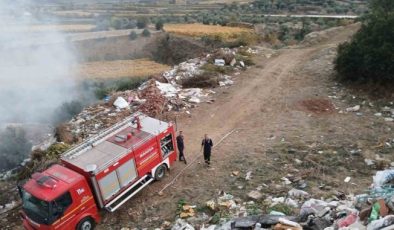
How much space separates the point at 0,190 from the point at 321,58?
54.3ft

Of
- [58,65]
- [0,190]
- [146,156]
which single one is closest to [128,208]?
[146,156]

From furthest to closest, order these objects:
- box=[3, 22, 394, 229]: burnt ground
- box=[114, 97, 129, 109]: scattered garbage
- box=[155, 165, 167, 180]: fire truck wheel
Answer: box=[114, 97, 129, 109]: scattered garbage → box=[155, 165, 167, 180]: fire truck wheel → box=[3, 22, 394, 229]: burnt ground

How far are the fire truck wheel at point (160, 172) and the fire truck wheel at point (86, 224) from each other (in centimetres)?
249

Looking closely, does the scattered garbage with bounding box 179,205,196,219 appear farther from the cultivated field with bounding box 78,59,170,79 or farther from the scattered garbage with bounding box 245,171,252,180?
the cultivated field with bounding box 78,59,170,79

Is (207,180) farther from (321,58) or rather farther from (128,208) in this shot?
(321,58)

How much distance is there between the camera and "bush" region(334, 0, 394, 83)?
16.7m

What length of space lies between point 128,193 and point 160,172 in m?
1.36

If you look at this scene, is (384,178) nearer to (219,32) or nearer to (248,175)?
(248,175)

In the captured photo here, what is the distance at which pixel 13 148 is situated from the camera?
1677 cm

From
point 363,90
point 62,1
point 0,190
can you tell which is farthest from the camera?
point 62,1

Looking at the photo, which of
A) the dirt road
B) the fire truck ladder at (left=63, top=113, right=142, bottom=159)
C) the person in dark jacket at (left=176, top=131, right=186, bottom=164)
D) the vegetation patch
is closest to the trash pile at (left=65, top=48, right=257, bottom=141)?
the dirt road

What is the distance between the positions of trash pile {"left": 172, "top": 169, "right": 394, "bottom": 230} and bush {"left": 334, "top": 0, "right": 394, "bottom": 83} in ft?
25.9

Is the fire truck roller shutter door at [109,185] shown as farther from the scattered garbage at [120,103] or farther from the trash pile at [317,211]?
the scattered garbage at [120,103]

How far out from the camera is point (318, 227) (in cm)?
853
